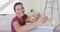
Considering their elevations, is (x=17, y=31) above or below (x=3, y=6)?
below

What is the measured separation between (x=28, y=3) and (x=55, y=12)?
77cm

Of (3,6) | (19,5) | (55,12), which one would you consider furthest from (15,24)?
(3,6)

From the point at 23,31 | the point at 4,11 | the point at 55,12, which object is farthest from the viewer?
the point at 4,11

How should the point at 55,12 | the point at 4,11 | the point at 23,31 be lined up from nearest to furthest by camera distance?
the point at 23,31
the point at 55,12
the point at 4,11

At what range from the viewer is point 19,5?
1271 mm

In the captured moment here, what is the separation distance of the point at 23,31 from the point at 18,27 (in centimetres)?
6

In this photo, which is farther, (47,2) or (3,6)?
(3,6)

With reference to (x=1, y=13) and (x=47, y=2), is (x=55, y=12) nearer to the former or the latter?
(x=47, y=2)

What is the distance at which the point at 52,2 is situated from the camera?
332 centimetres

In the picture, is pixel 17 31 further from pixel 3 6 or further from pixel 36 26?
pixel 3 6

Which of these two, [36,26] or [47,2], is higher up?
[47,2]

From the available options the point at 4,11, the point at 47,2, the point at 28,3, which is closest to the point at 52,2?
the point at 47,2

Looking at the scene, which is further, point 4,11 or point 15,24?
point 4,11

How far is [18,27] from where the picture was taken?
3.92 feet
